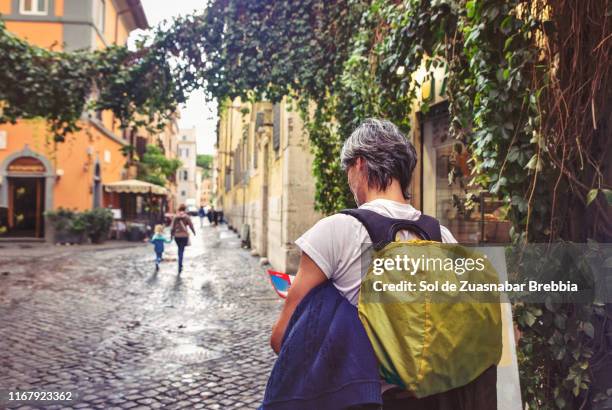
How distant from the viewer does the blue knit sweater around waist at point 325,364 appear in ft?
4.25

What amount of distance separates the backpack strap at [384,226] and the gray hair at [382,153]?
0.16 m

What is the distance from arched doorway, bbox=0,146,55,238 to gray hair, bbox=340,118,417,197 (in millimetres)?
20483

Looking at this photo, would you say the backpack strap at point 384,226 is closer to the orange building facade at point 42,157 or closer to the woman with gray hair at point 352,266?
the woman with gray hair at point 352,266

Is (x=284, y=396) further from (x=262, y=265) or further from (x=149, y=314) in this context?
(x=262, y=265)

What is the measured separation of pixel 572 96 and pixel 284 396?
7.01 ft

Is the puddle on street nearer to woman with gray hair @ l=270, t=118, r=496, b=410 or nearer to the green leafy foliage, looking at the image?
woman with gray hair @ l=270, t=118, r=496, b=410

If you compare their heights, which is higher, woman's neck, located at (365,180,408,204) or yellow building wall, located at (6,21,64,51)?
yellow building wall, located at (6,21,64,51)

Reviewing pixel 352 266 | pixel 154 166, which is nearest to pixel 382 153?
pixel 352 266

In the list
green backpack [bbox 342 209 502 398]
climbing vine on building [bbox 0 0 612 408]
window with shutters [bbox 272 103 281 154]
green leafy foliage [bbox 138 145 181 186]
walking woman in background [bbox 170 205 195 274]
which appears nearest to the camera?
green backpack [bbox 342 209 502 398]

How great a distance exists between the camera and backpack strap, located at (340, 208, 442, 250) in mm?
1375

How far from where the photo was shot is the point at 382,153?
1.55 meters

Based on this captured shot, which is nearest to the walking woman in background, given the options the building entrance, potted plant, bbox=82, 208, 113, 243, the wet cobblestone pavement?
the wet cobblestone pavement

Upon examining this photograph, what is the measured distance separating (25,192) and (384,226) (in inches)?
860

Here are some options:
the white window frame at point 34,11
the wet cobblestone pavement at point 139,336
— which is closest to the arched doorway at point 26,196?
the white window frame at point 34,11
